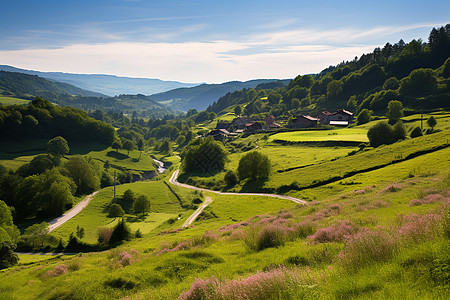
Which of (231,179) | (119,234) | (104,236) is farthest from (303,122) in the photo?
(104,236)

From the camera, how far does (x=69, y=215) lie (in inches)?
2869

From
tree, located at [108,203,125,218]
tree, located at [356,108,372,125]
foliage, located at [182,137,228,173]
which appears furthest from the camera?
tree, located at [356,108,372,125]

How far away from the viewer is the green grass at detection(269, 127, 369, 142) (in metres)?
98.6

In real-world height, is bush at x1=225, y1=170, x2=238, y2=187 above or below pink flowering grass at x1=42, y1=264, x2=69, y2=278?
below

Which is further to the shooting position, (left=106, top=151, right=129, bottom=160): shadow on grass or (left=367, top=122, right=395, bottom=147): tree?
(left=106, top=151, right=129, bottom=160): shadow on grass

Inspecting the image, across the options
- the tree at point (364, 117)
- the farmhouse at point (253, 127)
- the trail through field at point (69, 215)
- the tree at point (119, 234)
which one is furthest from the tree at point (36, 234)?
the tree at point (364, 117)

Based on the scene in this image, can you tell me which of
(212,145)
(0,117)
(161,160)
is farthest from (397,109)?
(0,117)

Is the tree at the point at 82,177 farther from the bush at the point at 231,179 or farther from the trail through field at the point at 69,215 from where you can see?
the bush at the point at 231,179

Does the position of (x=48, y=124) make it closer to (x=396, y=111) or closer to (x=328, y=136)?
(x=328, y=136)

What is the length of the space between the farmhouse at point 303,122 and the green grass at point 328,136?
15.6 meters

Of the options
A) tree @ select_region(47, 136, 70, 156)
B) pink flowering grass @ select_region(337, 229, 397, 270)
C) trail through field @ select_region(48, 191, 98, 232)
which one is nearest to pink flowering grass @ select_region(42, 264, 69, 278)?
pink flowering grass @ select_region(337, 229, 397, 270)

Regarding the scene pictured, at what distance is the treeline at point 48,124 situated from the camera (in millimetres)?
149625

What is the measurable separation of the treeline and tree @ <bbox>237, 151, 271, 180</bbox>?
415 ft

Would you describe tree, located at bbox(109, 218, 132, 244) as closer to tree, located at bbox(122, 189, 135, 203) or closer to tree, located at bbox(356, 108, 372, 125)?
tree, located at bbox(122, 189, 135, 203)
